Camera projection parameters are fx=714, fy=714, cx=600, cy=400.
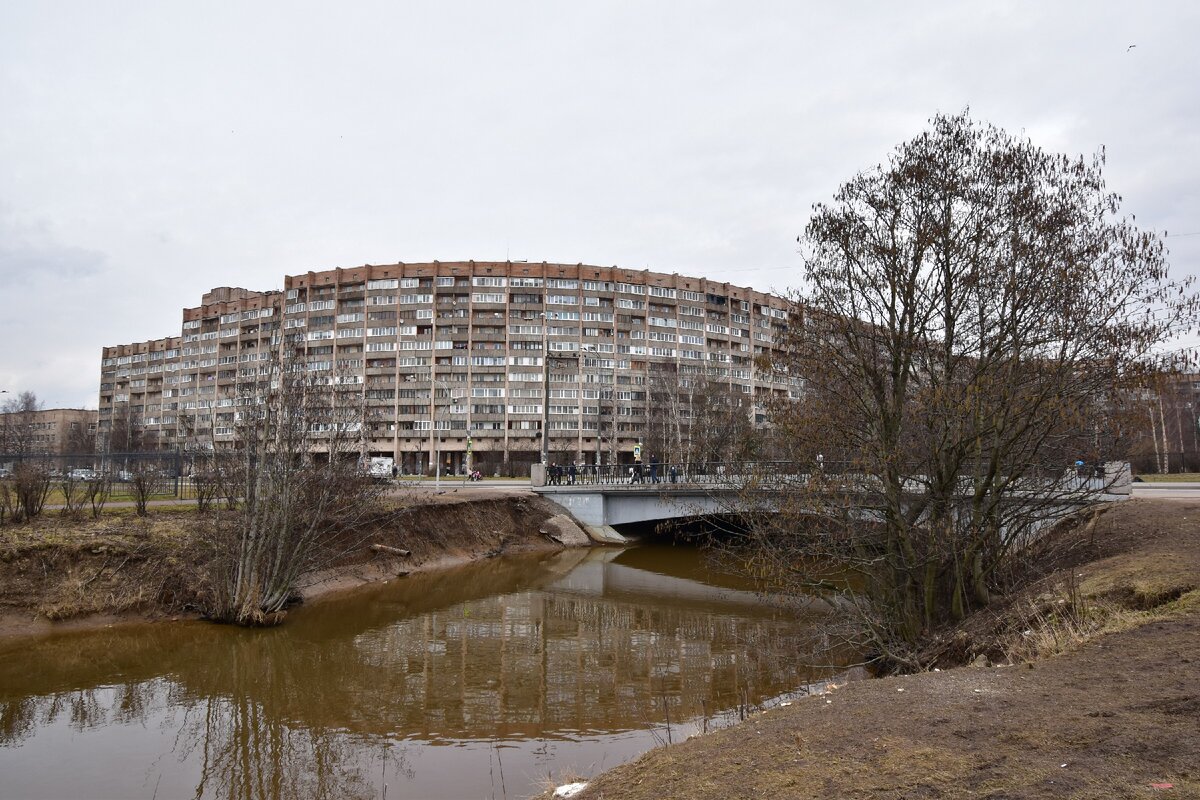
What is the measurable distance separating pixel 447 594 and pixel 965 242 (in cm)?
2049

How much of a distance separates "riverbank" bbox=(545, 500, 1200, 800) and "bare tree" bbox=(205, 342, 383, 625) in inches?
652

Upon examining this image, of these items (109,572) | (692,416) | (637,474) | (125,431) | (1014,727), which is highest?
(125,431)

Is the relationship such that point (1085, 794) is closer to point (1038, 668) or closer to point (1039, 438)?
point (1038, 668)

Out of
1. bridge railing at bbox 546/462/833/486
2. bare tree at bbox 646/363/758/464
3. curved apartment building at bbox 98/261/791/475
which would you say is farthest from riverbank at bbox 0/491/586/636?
curved apartment building at bbox 98/261/791/475

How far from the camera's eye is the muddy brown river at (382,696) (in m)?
10.1

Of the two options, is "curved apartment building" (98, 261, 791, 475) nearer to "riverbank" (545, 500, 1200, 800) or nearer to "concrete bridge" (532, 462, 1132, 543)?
"concrete bridge" (532, 462, 1132, 543)

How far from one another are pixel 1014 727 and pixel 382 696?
11.2 metres

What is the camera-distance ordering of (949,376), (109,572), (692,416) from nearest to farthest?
(949,376) < (109,572) < (692,416)

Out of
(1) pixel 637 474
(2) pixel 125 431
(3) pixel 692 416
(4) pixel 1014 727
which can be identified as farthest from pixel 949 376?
(2) pixel 125 431

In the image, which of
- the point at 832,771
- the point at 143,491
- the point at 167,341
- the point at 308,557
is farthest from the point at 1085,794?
the point at 167,341

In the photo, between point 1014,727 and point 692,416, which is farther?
point 692,416

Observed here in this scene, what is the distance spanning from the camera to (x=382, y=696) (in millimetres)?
13648

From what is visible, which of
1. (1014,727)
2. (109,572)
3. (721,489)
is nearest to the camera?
(1014,727)

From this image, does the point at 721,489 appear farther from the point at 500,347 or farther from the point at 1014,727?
the point at 500,347
